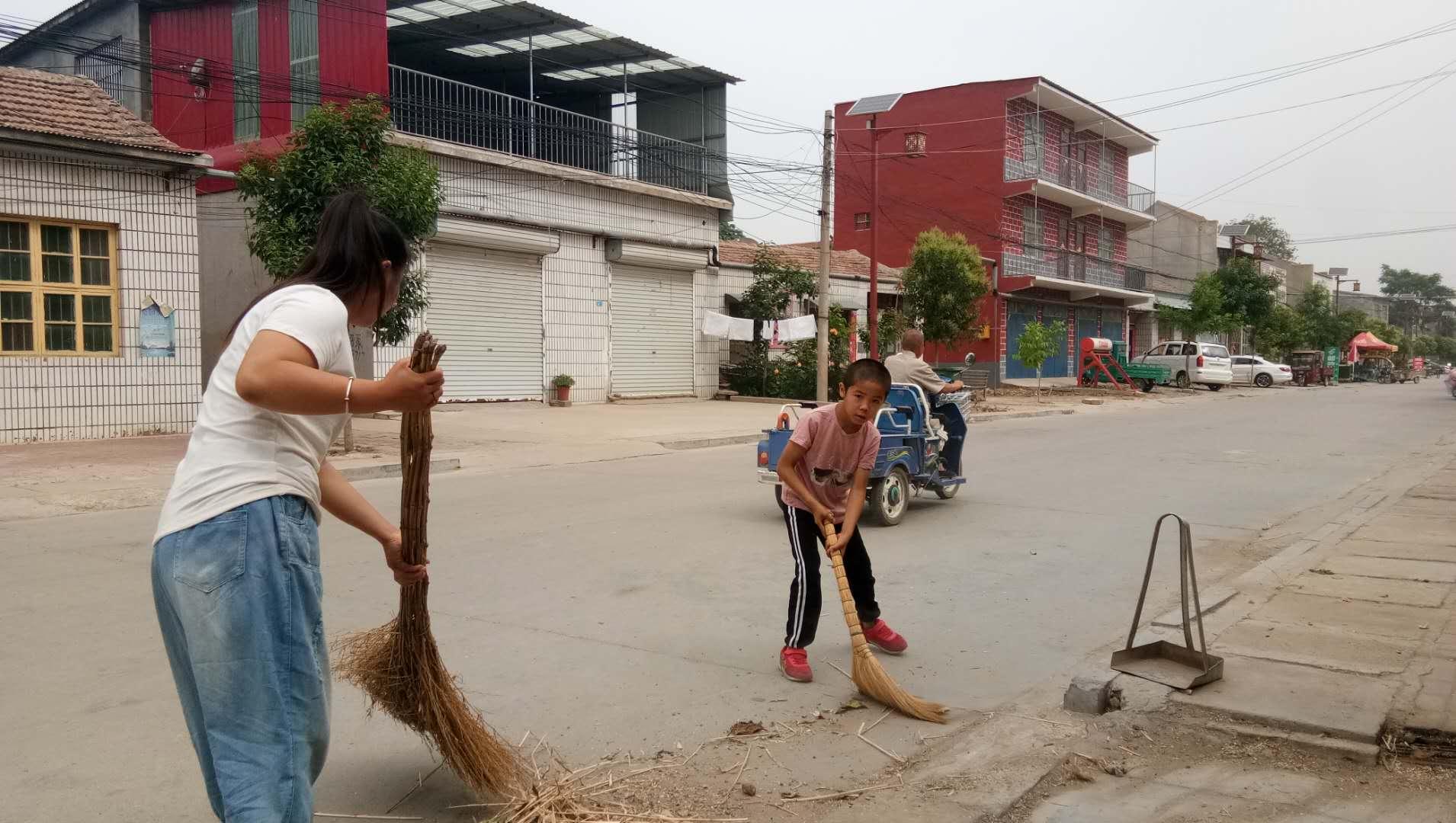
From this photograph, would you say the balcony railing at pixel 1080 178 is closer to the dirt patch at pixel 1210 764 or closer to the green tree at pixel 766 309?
the green tree at pixel 766 309

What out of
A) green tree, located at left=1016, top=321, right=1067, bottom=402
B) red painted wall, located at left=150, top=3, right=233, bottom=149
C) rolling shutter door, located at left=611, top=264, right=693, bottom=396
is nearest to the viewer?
red painted wall, located at left=150, top=3, right=233, bottom=149

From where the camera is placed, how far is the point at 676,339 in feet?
80.7

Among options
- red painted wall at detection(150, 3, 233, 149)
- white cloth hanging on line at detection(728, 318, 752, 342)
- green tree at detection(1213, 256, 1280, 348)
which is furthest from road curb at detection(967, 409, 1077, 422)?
green tree at detection(1213, 256, 1280, 348)

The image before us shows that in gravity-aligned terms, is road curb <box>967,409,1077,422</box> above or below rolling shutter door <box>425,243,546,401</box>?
below

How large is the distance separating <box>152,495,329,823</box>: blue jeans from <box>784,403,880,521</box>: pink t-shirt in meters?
2.82

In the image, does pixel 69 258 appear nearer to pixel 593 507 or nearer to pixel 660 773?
pixel 593 507

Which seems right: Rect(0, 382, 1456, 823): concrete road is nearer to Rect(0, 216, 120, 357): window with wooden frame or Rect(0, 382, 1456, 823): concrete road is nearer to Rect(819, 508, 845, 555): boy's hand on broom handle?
Rect(819, 508, 845, 555): boy's hand on broom handle

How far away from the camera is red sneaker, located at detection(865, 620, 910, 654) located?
5.14 metres

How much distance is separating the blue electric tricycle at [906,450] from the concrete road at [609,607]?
30 cm

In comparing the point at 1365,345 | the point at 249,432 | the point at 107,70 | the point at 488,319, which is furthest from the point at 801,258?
the point at 1365,345

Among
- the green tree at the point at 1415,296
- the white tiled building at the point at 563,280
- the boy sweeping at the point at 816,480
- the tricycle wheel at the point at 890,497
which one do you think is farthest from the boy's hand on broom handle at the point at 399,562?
the green tree at the point at 1415,296

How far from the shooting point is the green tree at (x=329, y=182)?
12062 mm

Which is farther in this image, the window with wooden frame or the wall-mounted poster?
the wall-mounted poster

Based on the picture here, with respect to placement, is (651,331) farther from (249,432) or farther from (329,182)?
(249,432)
